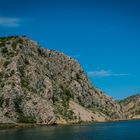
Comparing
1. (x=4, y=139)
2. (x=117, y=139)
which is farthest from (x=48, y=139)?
(x=117, y=139)

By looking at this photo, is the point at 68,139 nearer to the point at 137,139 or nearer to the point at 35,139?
the point at 35,139

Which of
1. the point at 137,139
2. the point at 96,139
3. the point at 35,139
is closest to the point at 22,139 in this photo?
the point at 35,139

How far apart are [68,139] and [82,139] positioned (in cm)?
509

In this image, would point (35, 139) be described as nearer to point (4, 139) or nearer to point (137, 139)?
point (4, 139)

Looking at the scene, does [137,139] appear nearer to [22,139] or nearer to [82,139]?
[82,139]

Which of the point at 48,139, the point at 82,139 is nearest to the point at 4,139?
the point at 48,139

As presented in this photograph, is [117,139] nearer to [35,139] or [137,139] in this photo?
[137,139]

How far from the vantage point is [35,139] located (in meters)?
135

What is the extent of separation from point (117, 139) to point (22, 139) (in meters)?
34.6

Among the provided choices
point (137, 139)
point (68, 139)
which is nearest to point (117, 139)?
point (137, 139)

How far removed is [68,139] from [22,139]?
1657 centimetres

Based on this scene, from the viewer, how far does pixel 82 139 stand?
134500 millimetres

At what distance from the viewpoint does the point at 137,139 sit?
13262 centimetres

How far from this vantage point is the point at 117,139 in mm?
137125
